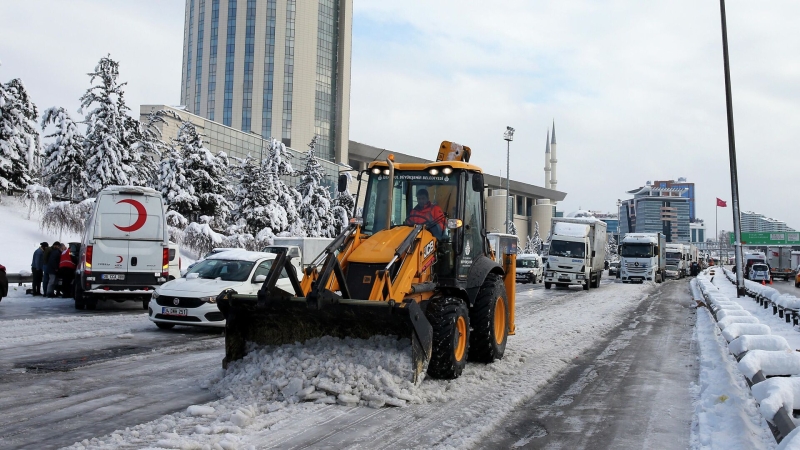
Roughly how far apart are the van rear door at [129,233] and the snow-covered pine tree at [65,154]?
22.1 metres

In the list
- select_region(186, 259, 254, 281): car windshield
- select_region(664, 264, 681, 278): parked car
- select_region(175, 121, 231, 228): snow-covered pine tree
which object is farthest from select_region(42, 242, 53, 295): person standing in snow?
select_region(664, 264, 681, 278): parked car

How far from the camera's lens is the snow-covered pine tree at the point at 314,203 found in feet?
152

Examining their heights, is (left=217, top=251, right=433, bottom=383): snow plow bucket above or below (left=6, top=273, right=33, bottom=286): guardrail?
above

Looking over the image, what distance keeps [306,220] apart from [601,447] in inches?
1651

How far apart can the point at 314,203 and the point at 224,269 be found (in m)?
34.0

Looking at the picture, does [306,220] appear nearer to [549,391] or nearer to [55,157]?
[55,157]

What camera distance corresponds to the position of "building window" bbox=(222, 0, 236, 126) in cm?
9100

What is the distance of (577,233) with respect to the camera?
31750 mm

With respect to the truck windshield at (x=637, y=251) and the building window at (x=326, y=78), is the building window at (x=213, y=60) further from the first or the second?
the truck windshield at (x=637, y=251)

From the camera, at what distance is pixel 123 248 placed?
1575 cm

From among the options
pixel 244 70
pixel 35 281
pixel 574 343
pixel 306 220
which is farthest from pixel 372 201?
pixel 244 70

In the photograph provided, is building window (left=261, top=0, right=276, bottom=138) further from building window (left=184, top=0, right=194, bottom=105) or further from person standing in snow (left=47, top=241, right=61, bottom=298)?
person standing in snow (left=47, top=241, right=61, bottom=298)

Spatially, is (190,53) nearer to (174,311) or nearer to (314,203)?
(314,203)

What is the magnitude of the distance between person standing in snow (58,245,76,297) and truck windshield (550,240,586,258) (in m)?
21.3
